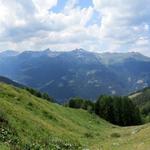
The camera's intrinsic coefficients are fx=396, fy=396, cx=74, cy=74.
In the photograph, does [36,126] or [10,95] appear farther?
[10,95]

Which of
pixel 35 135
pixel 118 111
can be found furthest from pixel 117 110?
pixel 35 135

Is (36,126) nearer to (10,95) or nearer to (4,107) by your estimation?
(4,107)

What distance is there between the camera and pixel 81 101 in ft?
588

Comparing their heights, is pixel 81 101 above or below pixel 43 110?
above

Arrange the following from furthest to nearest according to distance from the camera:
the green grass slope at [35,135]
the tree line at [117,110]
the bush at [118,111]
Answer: the bush at [118,111]
the tree line at [117,110]
the green grass slope at [35,135]

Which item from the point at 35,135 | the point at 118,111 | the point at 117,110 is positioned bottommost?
the point at 35,135

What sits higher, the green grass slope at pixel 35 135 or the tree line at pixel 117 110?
the tree line at pixel 117 110

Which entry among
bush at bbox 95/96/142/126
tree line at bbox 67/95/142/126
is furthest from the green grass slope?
bush at bbox 95/96/142/126

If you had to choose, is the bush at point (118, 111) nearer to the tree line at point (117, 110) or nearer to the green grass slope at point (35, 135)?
the tree line at point (117, 110)

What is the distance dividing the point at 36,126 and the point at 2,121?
10.2 meters

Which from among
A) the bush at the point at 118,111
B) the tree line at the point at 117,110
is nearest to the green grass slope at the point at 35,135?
the tree line at the point at 117,110

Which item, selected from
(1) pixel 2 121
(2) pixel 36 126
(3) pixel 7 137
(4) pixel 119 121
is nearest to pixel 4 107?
(2) pixel 36 126

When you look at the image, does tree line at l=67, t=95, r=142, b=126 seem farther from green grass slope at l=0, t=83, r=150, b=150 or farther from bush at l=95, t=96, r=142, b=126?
green grass slope at l=0, t=83, r=150, b=150

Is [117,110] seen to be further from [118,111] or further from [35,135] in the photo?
[35,135]
